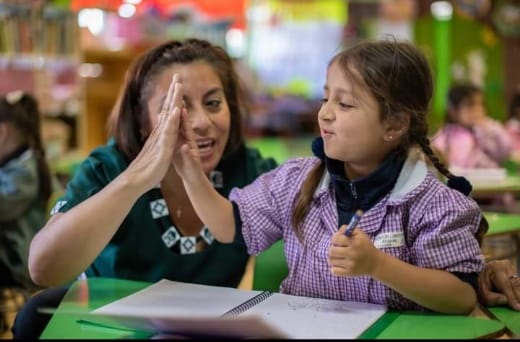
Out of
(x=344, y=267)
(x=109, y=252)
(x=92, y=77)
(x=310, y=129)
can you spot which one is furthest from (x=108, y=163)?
(x=310, y=129)

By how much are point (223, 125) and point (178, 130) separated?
0.31m

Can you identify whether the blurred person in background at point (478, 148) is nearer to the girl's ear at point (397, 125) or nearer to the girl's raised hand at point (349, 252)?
the girl's ear at point (397, 125)

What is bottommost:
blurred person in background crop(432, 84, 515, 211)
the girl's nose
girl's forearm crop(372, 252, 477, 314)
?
blurred person in background crop(432, 84, 515, 211)

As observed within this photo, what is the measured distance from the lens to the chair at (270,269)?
1.60 m

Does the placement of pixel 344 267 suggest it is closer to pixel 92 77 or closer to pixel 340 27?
pixel 92 77

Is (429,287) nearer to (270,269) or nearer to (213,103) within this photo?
(270,269)

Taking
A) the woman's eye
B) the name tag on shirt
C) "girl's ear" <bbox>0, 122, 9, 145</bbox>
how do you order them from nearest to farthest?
1. the name tag on shirt
2. the woman's eye
3. "girl's ear" <bbox>0, 122, 9, 145</bbox>

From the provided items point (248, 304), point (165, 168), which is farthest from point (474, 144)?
point (248, 304)

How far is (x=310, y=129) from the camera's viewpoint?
377 inches

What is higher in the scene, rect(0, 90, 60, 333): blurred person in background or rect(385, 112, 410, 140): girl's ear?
rect(385, 112, 410, 140): girl's ear

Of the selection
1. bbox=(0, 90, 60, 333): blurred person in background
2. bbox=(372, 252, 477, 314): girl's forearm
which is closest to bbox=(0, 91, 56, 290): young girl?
bbox=(0, 90, 60, 333): blurred person in background

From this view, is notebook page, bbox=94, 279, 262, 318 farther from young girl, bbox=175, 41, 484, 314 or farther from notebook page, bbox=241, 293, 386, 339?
young girl, bbox=175, 41, 484, 314

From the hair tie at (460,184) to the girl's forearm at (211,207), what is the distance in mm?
439

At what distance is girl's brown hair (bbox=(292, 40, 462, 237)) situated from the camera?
1301mm
